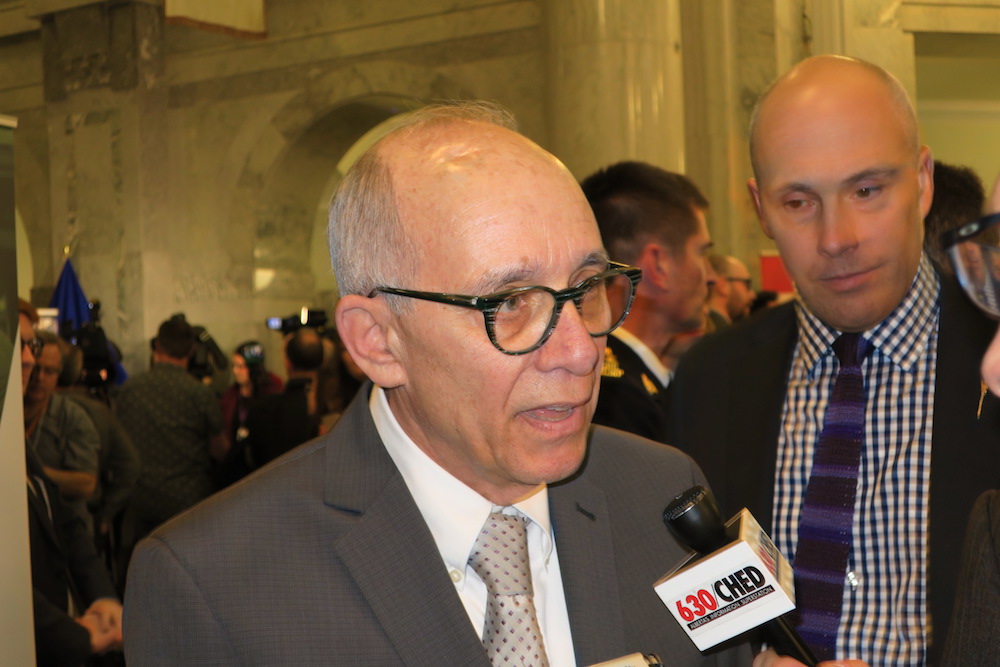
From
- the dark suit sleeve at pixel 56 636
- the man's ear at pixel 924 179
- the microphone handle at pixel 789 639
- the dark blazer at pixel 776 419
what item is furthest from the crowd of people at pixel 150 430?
the microphone handle at pixel 789 639

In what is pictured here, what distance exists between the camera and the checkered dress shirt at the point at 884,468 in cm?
204

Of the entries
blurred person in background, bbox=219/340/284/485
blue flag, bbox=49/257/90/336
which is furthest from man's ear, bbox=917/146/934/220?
blue flag, bbox=49/257/90/336

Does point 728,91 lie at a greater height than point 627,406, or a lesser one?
greater

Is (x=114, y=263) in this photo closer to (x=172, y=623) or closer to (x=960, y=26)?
(x=960, y=26)

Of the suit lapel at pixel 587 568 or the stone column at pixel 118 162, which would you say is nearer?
the suit lapel at pixel 587 568

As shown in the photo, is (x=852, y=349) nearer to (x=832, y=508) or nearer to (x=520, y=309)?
(x=832, y=508)

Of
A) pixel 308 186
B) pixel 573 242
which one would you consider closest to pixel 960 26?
pixel 308 186

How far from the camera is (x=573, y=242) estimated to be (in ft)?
5.44

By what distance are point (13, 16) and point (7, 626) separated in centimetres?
1150

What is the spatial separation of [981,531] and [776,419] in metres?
0.80

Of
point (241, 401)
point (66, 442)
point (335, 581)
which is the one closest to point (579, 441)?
point (335, 581)

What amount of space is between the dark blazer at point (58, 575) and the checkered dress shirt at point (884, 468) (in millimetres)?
2340

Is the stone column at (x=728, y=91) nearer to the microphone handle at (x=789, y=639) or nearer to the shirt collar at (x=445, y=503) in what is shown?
the shirt collar at (x=445, y=503)

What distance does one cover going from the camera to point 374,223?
1.72m
